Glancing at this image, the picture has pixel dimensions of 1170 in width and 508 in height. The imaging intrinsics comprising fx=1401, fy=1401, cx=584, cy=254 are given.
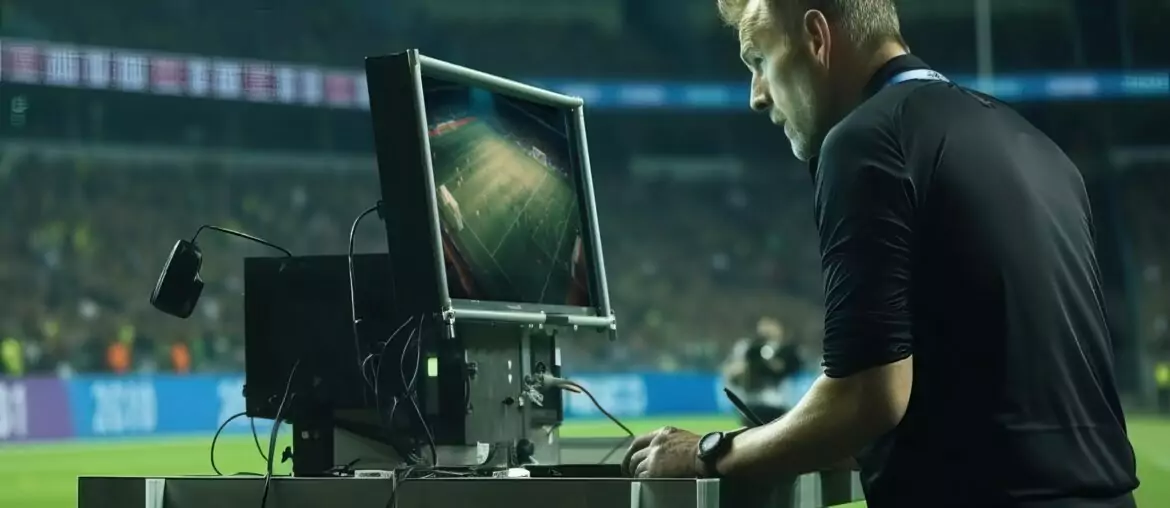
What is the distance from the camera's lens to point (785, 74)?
1.39 m

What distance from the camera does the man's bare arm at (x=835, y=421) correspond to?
3.89ft

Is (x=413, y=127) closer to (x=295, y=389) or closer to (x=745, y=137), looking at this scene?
(x=295, y=389)

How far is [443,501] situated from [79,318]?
12.3m

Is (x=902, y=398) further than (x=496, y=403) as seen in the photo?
No

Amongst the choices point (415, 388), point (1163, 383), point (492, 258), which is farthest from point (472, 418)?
point (1163, 383)

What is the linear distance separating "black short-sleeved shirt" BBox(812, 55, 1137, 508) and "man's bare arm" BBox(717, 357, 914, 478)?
20 millimetres

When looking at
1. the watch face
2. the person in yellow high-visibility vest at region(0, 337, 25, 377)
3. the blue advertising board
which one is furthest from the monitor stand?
the person in yellow high-visibility vest at region(0, 337, 25, 377)

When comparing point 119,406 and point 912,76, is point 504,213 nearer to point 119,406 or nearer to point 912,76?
point 912,76

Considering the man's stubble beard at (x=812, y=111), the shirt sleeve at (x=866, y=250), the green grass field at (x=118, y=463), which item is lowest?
the green grass field at (x=118, y=463)

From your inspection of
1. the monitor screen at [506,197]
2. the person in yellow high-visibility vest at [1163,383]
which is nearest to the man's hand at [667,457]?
the monitor screen at [506,197]

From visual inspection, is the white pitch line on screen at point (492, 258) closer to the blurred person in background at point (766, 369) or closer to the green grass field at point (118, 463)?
the green grass field at point (118, 463)

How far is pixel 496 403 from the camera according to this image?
1.63 meters

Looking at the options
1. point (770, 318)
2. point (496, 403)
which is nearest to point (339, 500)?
point (496, 403)

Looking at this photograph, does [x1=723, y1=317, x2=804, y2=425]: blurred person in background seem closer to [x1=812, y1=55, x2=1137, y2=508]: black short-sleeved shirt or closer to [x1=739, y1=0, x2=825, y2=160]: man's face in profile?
[x1=739, y1=0, x2=825, y2=160]: man's face in profile
